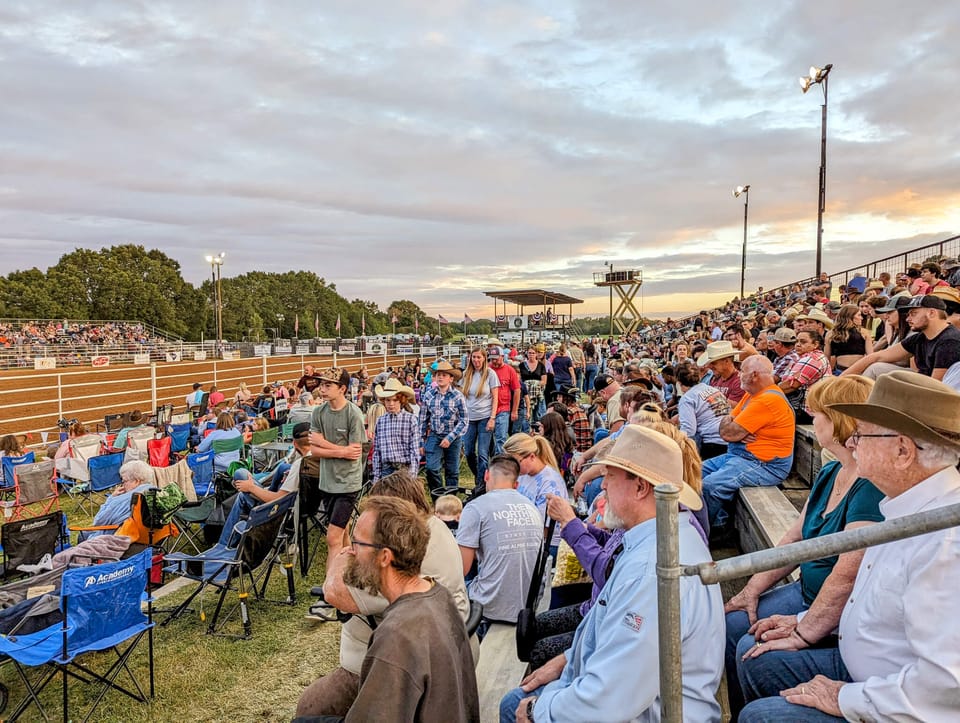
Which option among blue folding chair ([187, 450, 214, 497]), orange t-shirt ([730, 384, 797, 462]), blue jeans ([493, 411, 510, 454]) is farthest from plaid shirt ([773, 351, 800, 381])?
blue folding chair ([187, 450, 214, 497])

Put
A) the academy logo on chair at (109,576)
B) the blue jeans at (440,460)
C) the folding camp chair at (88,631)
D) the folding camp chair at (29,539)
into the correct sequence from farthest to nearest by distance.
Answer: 1. the blue jeans at (440,460)
2. the folding camp chair at (29,539)
3. the academy logo on chair at (109,576)
4. the folding camp chair at (88,631)

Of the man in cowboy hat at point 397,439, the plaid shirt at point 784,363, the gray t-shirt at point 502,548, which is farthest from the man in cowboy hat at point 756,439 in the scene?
the man in cowboy hat at point 397,439

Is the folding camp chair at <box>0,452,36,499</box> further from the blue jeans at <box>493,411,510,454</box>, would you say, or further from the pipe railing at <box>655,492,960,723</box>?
the pipe railing at <box>655,492,960,723</box>

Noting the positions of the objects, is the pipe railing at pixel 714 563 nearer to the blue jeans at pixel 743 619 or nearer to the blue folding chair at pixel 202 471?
the blue jeans at pixel 743 619

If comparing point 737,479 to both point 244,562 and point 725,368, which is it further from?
point 244,562

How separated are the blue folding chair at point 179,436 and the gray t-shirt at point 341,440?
23.2ft

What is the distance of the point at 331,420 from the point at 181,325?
73.0 m

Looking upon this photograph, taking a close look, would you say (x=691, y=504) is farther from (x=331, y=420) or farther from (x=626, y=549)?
(x=331, y=420)

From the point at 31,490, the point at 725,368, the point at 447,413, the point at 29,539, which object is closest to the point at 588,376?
the point at 447,413

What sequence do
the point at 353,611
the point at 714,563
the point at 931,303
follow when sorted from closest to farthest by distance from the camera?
the point at 714,563 < the point at 353,611 < the point at 931,303

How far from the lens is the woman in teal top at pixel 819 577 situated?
212cm

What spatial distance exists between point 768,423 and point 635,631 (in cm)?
334

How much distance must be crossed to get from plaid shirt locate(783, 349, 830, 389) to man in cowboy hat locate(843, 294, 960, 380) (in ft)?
3.50

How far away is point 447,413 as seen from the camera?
25.8 feet
